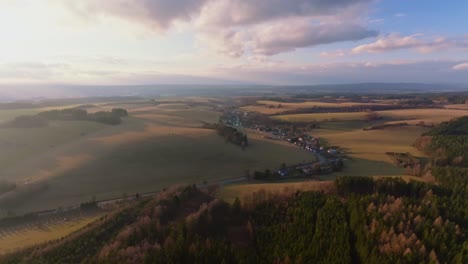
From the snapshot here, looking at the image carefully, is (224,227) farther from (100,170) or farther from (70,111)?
(70,111)

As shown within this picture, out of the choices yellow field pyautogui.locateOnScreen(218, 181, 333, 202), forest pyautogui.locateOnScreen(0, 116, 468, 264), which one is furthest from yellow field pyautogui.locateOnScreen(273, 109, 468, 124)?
yellow field pyautogui.locateOnScreen(218, 181, 333, 202)

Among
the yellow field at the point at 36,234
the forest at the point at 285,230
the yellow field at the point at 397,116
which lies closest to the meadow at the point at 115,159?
the yellow field at the point at 36,234

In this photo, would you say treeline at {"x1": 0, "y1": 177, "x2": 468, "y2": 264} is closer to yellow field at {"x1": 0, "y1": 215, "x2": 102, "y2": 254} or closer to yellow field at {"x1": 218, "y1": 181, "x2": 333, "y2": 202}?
yellow field at {"x1": 218, "y1": 181, "x2": 333, "y2": 202}

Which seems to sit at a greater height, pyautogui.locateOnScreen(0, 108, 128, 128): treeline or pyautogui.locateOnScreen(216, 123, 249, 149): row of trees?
pyautogui.locateOnScreen(0, 108, 128, 128): treeline

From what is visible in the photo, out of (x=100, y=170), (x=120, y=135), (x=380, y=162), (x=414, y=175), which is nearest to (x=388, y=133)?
(x=380, y=162)

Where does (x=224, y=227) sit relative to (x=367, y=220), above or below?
below

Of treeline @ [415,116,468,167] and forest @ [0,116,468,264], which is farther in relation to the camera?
treeline @ [415,116,468,167]
